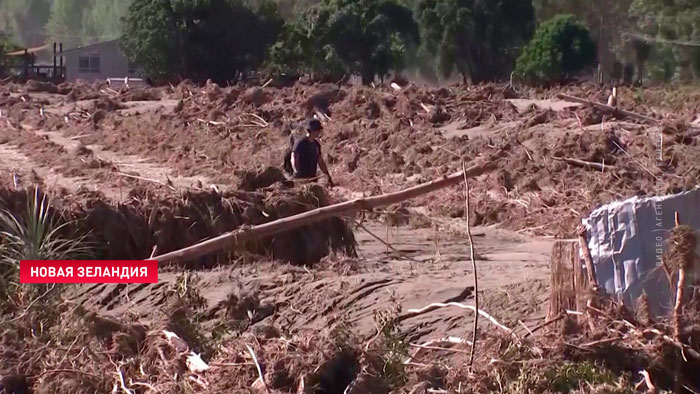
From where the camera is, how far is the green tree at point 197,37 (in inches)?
1699

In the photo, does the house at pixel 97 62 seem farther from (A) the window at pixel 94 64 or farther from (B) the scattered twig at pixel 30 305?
(B) the scattered twig at pixel 30 305

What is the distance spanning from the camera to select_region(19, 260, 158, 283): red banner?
8891 millimetres

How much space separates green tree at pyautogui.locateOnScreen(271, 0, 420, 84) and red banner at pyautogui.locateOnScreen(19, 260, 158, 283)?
3429 centimetres

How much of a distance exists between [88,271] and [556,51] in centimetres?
3593

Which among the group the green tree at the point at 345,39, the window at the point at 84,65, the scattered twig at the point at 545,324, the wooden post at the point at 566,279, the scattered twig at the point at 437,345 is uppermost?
the green tree at the point at 345,39

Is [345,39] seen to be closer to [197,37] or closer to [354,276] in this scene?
[197,37]

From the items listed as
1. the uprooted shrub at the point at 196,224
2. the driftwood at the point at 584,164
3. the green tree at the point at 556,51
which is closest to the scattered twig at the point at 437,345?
the uprooted shrub at the point at 196,224

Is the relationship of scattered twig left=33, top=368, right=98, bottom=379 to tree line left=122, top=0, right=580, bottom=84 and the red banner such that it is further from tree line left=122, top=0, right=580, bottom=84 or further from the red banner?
tree line left=122, top=0, right=580, bottom=84

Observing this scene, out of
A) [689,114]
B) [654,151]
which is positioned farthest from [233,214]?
[689,114]

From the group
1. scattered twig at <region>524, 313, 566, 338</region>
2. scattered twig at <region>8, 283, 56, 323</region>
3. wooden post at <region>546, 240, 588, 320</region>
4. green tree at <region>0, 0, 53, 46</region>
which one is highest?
green tree at <region>0, 0, 53, 46</region>

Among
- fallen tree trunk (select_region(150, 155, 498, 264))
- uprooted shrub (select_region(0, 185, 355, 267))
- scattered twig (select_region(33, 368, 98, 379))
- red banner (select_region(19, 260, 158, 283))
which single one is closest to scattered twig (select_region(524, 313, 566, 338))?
fallen tree trunk (select_region(150, 155, 498, 264))

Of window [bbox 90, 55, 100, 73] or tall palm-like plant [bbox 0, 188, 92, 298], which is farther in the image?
window [bbox 90, 55, 100, 73]

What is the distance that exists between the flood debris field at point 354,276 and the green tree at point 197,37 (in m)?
21.3

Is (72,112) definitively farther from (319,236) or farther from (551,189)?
(319,236)
